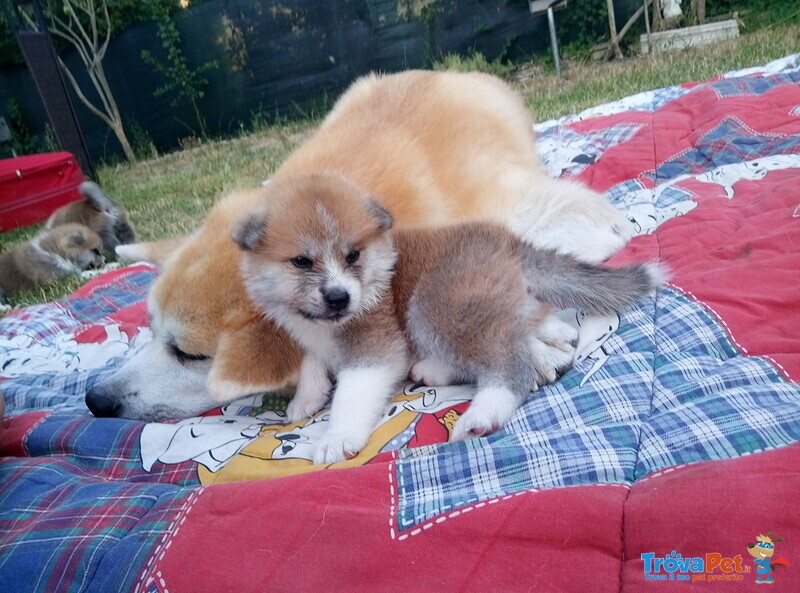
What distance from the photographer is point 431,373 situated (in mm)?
2156

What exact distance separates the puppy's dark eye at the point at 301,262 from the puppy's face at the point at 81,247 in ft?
11.6

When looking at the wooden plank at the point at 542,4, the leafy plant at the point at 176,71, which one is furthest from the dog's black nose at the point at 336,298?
the leafy plant at the point at 176,71

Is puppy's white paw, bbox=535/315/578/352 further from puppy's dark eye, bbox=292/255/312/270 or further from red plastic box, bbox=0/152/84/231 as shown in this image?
red plastic box, bbox=0/152/84/231

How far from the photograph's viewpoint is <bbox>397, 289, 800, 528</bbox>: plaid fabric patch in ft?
4.70

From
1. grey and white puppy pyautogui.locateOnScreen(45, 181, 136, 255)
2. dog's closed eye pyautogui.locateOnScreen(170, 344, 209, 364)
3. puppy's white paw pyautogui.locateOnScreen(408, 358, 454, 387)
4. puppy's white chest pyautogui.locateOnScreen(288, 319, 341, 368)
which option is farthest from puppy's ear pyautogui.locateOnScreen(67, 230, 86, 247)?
puppy's white paw pyautogui.locateOnScreen(408, 358, 454, 387)

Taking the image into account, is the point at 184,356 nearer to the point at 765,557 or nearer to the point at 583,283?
the point at 583,283

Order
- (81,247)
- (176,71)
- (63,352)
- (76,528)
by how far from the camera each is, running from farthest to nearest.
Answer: (176,71), (81,247), (63,352), (76,528)

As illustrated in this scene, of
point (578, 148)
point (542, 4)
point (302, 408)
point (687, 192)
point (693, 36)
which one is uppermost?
point (542, 4)

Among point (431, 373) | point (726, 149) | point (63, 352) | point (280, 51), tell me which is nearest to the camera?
point (431, 373)

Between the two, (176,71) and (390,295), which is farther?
(176,71)

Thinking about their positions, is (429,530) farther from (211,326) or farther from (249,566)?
(211,326)

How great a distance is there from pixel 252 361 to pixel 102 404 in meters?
0.62

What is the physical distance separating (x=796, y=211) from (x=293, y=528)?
2.30m

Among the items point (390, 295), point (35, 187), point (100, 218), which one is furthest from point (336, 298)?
point (35, 187)
